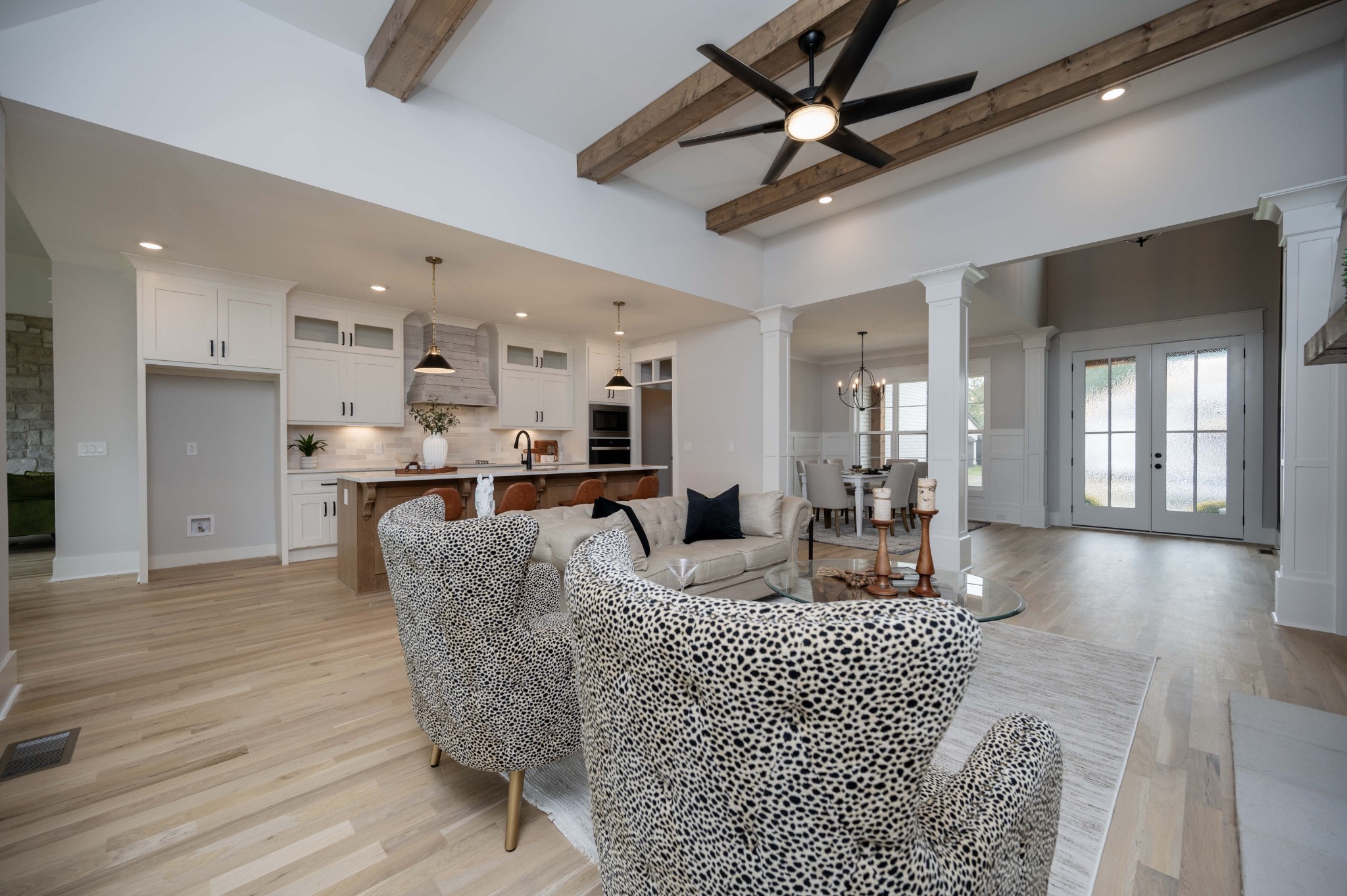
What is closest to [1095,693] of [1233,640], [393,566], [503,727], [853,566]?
[853,566]

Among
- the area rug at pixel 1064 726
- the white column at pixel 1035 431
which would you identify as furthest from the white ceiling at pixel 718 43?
the white column at pixel 1035 431

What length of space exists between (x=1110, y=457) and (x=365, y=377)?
8.80m

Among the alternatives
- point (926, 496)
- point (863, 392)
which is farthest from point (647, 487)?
point (863, 392)

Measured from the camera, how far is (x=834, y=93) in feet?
8.45

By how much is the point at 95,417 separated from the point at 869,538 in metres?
7.47

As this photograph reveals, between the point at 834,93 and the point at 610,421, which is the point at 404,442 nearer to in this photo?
the point at 610,421

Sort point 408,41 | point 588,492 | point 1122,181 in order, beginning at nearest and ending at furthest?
point 408,41, point 1122,181, point 588,492

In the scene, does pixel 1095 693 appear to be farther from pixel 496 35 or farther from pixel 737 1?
pixel 496 35

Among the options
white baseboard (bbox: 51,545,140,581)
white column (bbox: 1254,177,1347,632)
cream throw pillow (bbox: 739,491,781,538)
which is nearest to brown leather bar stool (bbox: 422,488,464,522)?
cream throw pillow (bbox: 739,491,781,538)

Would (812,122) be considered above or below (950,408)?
above

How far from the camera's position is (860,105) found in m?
2.70

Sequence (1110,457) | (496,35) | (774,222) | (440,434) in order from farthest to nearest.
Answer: (1110,457), (440,434), (774,222), (496,35)

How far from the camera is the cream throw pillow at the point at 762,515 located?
3.87 meters

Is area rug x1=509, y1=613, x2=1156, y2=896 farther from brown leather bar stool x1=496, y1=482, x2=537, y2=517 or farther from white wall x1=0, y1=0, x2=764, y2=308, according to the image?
white wall x1=0, y1=0, x2=764, y2=308
